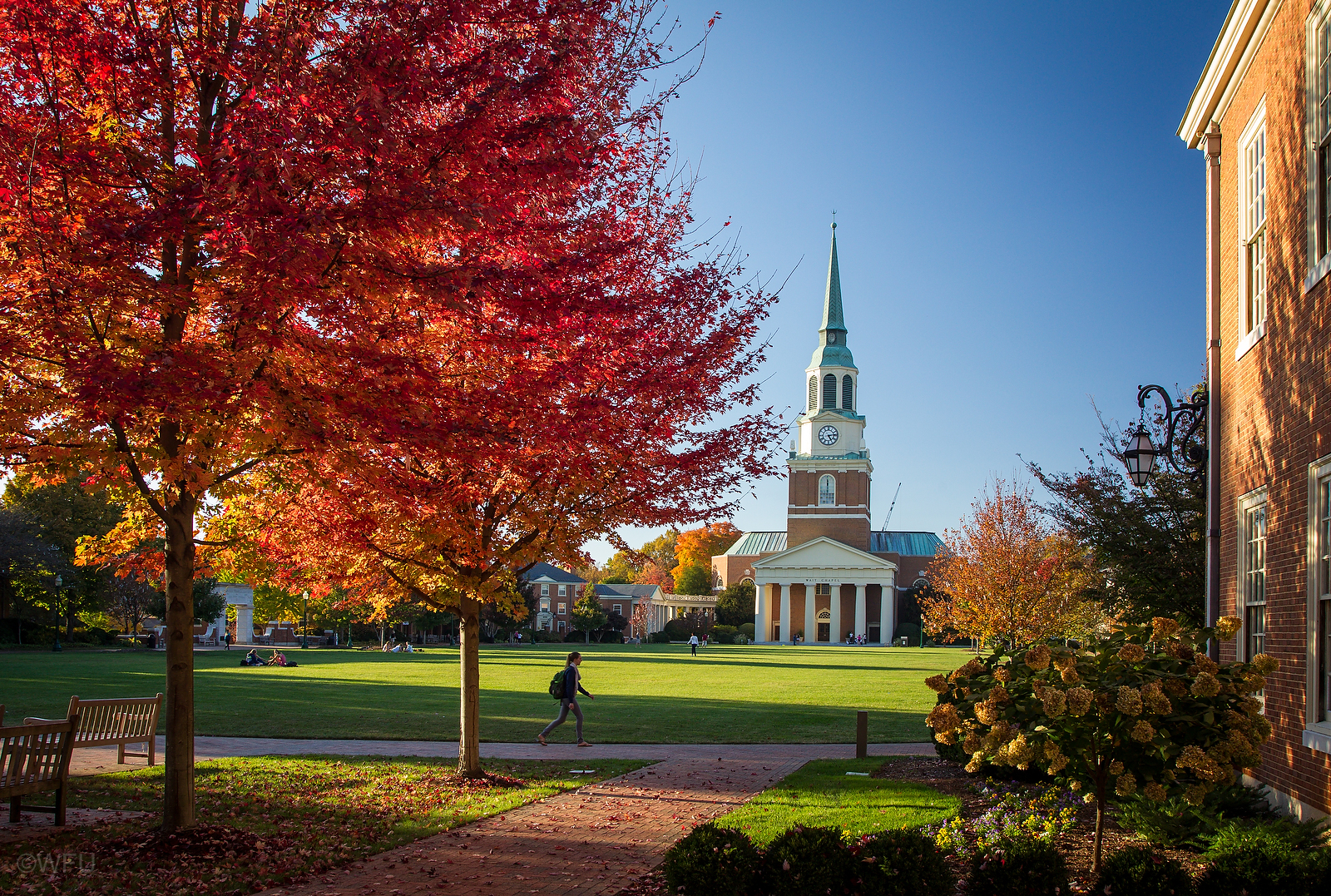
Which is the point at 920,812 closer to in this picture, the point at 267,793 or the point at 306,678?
the point at 267,793

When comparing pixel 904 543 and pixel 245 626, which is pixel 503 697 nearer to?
pixel 245 626

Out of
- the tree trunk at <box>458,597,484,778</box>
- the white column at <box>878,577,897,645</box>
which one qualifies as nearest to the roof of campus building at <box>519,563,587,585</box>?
the white column at <box>878,577,897,645</box>

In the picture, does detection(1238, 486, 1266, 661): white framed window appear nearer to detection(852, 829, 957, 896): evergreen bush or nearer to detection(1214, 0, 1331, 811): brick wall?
detection(1214, 0, 1331, 811): brick wall

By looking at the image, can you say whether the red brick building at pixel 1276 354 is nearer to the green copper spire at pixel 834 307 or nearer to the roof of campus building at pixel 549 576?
the green copper spire at pixel 834 307

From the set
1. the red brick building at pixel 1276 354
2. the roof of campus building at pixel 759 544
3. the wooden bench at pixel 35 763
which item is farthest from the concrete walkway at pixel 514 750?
the roof of campus building at pixel 759 544

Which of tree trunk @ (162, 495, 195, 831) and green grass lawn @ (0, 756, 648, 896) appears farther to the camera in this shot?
tree trunk @ (162, 495, 195, 831)

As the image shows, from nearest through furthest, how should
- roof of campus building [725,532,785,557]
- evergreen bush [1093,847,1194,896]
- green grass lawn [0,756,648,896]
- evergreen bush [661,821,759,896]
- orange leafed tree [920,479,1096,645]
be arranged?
evergreen bush [1093,847,1194,896] < evergreen bush [661,821,759,896] < green grass lawn [0,756,648,896] < orange leafed tree [920,479,1096,645] < roof of campus building [725,532,785,557]

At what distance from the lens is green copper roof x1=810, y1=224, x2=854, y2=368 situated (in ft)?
343

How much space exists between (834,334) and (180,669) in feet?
326

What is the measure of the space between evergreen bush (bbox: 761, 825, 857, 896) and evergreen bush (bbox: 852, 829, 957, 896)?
0.35 ft

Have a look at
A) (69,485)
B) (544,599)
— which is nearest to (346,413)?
Result: (69,485)

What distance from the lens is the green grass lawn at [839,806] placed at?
9.58 metres

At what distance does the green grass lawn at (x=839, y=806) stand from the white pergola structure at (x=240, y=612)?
81.1m

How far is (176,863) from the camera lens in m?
7.71
